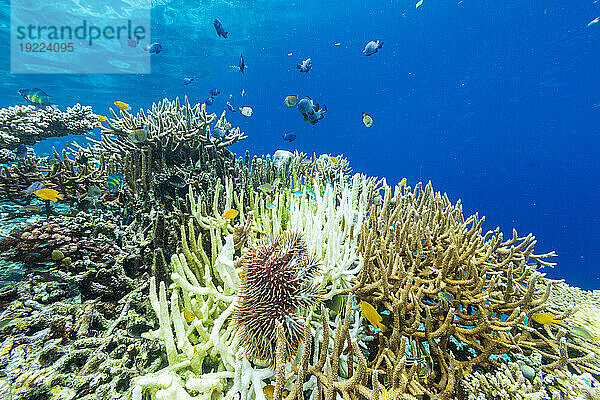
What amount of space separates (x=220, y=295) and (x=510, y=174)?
305 feet

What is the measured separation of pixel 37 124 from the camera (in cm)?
651

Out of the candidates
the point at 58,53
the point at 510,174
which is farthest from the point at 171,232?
the point at 510,174

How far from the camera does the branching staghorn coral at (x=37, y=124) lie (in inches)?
245

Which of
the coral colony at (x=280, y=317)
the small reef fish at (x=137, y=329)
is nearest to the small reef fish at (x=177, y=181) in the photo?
the coral colony at (x=280, y=317)

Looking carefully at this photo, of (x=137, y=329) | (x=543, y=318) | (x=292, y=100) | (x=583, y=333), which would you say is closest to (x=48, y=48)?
(x=292, y=100)

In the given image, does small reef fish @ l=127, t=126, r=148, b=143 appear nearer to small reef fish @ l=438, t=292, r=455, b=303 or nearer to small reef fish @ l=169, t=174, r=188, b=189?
small reef fish @ l=169, t=174, r=188, b=189

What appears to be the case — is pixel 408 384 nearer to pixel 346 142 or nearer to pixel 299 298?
pixel 299 298

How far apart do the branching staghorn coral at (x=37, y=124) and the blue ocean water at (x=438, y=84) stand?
2116 centimetres

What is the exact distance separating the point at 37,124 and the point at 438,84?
2497 inches

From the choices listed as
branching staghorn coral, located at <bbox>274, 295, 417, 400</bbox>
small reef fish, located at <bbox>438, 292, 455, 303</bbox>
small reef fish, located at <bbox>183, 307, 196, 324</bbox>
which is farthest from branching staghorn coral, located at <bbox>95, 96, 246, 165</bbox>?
small reef fish, located at <bbox>438, 292, 455, 303</bbox>

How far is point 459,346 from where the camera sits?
8.15 ft

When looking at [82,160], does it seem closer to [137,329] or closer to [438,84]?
[137,329]

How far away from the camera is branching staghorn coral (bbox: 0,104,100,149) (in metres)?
6.23

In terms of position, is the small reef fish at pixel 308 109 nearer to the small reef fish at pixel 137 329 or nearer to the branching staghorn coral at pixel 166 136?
the branching staghorn coral at pixel 166 136
